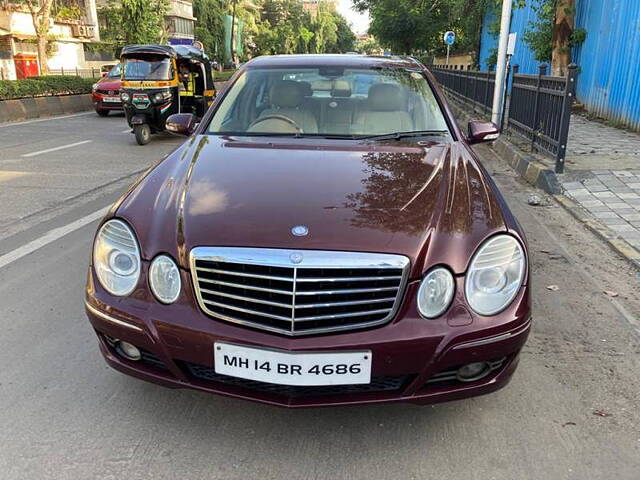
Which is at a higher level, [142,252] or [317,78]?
[317,78]

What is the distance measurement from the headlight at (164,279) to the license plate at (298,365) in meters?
0.28

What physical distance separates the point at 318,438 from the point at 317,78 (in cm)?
257

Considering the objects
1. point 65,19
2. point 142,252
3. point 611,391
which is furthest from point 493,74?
point 65,19

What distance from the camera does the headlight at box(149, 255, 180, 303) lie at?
2.29 meters

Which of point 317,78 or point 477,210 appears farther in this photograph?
point 317,78

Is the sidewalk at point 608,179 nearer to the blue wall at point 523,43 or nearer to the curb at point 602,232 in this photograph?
the curb at point 602,232

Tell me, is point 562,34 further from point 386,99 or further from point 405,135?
point 405,135

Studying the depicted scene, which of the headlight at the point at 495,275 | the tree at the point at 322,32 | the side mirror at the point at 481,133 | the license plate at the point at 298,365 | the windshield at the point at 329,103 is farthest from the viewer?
the tree at the point at 322,32

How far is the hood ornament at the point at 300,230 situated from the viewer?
2297 mm

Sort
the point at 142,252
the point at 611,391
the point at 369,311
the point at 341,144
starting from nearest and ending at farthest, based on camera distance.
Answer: the point at 369,311 → the point at 142,252 → the point at 611,391 → the point at 341,144

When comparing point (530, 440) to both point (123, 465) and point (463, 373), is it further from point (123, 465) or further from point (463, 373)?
point (123, 465)

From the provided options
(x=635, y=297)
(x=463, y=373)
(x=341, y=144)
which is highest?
(x=341, y=144)

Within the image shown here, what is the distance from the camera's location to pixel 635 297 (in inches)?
159

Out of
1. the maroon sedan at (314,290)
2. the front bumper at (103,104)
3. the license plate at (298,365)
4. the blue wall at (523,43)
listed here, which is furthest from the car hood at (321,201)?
the blue wall at (523,43)
